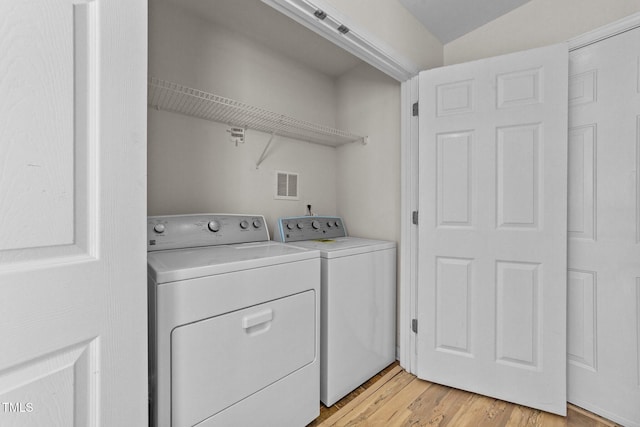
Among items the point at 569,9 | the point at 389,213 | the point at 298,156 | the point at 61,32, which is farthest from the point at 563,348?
the point at 61,32

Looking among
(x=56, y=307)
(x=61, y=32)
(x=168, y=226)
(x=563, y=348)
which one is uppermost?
(x=61, y=32)

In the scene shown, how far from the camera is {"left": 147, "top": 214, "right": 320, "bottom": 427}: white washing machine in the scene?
3.28 ft

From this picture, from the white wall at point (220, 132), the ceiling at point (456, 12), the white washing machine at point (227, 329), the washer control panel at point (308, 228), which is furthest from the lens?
the washer control panel at point (308, 228)

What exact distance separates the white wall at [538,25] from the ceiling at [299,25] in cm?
6

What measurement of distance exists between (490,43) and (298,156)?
154cm

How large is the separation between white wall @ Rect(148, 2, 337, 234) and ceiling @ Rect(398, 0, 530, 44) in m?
0.89

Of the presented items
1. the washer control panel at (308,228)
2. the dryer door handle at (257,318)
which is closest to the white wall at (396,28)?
the washer control panel at (308,228)

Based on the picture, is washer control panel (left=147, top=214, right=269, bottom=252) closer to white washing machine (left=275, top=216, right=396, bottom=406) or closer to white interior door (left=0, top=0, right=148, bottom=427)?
white washing machine (left=275, top=216, right=396, bottom=406)

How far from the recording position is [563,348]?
5.07ft

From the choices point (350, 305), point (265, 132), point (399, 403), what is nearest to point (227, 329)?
point (350, 305)

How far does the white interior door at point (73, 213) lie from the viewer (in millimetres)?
579

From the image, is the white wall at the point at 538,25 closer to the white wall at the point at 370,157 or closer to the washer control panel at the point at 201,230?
the white wall at the point at 370,157

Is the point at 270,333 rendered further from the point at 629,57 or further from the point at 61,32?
the point at 629,57

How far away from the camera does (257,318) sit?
47.8 inches
